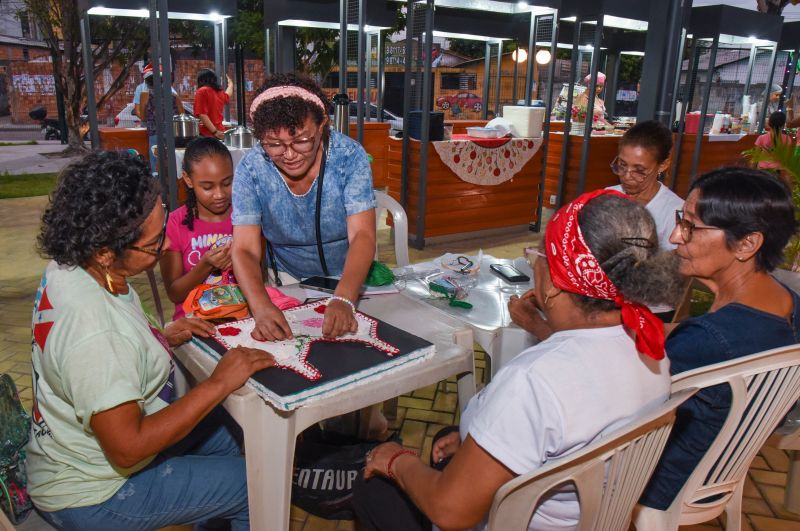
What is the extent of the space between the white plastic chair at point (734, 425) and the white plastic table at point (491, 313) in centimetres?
67

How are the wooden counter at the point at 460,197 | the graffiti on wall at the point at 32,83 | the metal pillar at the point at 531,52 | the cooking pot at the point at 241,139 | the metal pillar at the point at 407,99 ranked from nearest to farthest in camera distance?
1. the metal pillar at the point at 407,99
2. the cooking pot at the point at 241,139
3. the wooden counter at the point at 460,197
4. the metal pillar at the point at 531,52
5. the graffiti on wall at the point at 32,83

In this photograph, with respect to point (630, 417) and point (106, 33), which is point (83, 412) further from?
point (106, 33)

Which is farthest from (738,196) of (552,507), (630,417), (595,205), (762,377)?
(552,507)

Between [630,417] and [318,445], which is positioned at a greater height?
[630,417]

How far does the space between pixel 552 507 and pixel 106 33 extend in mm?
15914

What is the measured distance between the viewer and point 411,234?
6.86 m

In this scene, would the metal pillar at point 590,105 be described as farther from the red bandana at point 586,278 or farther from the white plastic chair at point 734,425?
the red bandana at point 586,278

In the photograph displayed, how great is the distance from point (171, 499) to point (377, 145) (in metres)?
8.98

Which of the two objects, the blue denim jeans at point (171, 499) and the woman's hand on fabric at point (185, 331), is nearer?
the blue denim jeans at point (171, 499)

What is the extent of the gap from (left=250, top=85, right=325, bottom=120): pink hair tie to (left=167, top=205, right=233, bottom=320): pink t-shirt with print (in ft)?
2.29

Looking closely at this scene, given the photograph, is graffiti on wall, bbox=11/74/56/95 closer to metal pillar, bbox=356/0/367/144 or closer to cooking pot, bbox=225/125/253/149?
metal pillar, bbox=356/0/367/144

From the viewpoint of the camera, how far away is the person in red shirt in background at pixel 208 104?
7.82m

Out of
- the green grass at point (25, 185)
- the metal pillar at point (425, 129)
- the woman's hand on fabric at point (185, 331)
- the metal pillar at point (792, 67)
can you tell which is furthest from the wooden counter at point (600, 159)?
the green grass at point (25, 185)

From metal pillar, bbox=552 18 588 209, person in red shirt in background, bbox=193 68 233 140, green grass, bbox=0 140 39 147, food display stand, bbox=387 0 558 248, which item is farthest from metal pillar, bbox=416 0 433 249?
green grass, bbox=0 140 39 147
